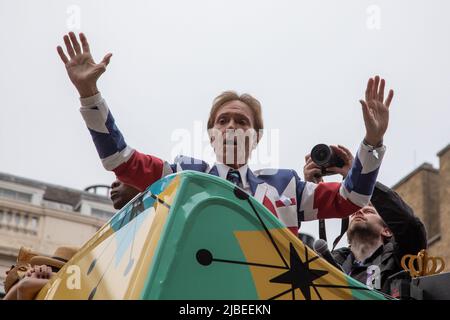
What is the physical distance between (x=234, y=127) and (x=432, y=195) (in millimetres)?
18735

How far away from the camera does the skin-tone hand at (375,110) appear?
3221 mm

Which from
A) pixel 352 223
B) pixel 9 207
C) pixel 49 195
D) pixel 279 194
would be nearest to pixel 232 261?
pixel 279 194

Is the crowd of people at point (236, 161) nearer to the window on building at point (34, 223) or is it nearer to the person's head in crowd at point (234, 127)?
the person's head in crowd at point (234, 127)

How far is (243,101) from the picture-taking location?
11.3ft

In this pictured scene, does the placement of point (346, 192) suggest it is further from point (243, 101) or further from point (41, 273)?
point (41, 273)

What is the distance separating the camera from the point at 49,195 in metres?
25.7

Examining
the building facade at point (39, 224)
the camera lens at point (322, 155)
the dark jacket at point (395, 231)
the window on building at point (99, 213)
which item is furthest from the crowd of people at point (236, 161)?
the window on building at point (99, 213)

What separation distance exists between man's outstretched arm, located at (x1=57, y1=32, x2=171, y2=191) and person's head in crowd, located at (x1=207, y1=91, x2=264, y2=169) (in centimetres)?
25

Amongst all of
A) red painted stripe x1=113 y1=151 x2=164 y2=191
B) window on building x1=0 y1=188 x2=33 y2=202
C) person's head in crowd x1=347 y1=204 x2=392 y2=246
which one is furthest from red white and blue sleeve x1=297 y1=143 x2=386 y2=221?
window on building x1=0 y1=188 x2=33 y2=202

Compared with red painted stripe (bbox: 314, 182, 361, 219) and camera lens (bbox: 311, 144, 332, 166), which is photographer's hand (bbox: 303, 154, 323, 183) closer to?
camera lens (bbox: 311, 144, 332, 166)

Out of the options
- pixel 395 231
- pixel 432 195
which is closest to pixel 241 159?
pixel 395 231

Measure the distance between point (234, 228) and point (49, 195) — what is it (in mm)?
A: 24046
